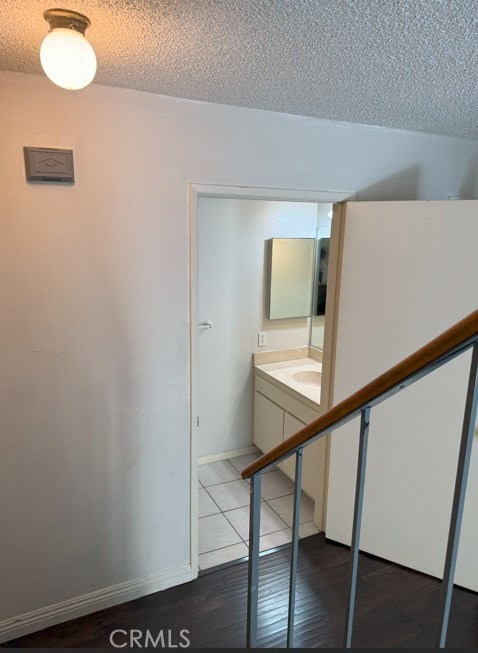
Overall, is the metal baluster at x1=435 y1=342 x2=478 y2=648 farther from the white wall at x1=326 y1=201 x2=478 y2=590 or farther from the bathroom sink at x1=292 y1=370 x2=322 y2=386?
the bathroom sink at x1=292 y1=370 x2=322 y2=386

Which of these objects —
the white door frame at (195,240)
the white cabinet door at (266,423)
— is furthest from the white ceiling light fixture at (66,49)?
the white cabinet door at (266,423)

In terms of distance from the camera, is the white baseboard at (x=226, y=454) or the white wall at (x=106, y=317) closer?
the white wall at (x=106, y=317)

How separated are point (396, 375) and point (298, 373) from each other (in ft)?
8.00

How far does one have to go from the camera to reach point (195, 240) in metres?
1.88

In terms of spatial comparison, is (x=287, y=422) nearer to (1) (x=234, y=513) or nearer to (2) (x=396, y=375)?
(1) (x=234, y=513)

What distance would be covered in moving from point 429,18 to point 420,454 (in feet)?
5.73

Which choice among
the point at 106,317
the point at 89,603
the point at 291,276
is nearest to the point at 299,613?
the point at 89,603

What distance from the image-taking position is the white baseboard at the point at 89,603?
6.13 feet

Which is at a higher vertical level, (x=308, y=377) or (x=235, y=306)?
(x=235, y=306)

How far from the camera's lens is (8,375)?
1667 mm

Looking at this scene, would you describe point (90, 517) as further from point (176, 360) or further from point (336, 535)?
point (336, 535)

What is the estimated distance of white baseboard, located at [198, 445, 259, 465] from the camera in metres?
3.34

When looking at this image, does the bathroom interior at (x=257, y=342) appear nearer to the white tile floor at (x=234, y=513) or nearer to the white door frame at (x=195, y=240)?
the white tile floor at (x=234, y=513)

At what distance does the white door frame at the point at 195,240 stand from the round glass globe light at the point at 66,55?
0.75 m
